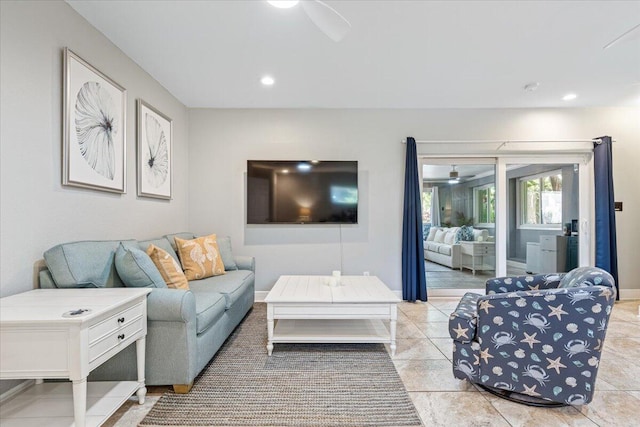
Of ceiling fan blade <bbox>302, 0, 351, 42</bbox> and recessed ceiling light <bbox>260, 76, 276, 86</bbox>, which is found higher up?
Answer: recessed ceiling light <bbox>260, 76, 276, 86</bbox>

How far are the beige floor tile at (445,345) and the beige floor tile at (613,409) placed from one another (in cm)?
87

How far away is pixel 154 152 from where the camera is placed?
3314mm

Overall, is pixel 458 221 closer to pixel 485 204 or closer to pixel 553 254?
pixel 485 204

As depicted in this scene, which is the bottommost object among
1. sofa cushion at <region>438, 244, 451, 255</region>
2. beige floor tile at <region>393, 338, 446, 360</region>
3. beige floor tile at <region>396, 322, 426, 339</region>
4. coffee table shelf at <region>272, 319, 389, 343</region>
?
beige floor tile at <region>393, 338, 446, 360</region>

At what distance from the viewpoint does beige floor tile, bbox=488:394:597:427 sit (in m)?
1.70

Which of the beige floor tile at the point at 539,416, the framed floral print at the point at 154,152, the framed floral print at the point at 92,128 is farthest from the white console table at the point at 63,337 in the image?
the beige floor tile at the point at 539,416

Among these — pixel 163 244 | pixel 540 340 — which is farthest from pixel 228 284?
pixel 540 340

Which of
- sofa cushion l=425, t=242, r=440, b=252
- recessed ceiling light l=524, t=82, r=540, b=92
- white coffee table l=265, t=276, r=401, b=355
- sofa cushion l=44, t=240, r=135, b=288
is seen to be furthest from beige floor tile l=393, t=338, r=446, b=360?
recessed ceiling light l=524, t=82, r=540, b=92

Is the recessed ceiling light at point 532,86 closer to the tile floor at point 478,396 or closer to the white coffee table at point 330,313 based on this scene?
the tile floor at point 478,396

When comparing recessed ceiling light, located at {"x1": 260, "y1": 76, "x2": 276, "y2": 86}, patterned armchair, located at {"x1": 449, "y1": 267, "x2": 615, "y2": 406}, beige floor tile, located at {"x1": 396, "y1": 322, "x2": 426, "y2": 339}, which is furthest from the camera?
recessed ceiling light, located at {"x1": 260, "y1": 76, "x2": 276, "y2": 86}

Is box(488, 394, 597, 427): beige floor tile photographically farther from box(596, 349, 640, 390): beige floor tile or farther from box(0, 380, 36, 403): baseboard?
box(0, 380, 36, 403): baseboard

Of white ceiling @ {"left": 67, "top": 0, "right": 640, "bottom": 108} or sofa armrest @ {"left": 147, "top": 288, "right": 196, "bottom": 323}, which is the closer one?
sofa armrest @ {"left": 147, "top": 288, "right": 196, "bottom": 323}

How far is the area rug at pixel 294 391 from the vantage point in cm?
176

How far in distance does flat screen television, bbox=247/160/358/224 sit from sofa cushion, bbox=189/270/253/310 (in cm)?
99
